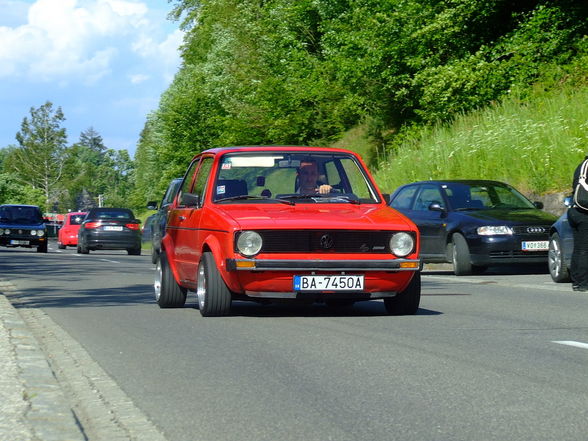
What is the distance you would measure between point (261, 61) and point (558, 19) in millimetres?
30012

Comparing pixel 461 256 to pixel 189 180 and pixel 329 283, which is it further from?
pixel 329 283

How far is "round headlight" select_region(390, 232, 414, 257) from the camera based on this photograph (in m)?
11.1

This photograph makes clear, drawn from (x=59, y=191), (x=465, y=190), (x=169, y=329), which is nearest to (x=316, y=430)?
(x=169, y=329)

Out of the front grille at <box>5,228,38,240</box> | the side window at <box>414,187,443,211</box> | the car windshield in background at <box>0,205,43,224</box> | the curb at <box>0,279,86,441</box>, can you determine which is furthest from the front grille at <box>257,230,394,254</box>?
the car windshield in background at <box>0,205,43,224</box>

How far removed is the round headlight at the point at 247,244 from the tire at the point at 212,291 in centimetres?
45

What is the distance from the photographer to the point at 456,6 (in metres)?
36.5

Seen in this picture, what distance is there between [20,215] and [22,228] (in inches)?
48.5

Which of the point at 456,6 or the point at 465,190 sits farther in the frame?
the point at 456,6

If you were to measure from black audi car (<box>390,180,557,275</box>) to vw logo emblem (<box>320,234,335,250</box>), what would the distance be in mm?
8464

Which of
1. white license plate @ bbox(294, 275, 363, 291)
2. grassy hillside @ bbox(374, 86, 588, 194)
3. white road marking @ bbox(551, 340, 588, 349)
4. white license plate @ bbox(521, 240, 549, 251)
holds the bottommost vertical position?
white road marking @ bbox(551, 340, 588, 349)

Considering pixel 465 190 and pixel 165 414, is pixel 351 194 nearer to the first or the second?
pixel 165 414

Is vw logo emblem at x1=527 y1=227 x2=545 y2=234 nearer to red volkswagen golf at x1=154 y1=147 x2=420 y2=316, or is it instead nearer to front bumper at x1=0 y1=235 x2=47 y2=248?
red volkswagen golf at x1=154 y1=147 x2=420 y2=316

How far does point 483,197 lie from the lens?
20547 millimetres

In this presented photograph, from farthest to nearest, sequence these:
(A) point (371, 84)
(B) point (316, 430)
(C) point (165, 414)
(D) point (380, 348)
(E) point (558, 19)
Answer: (A) point (371, 84), (E) point (558, 19), (D) point (380, 348), (C) point (165, 414), (B) point (316, 430)
